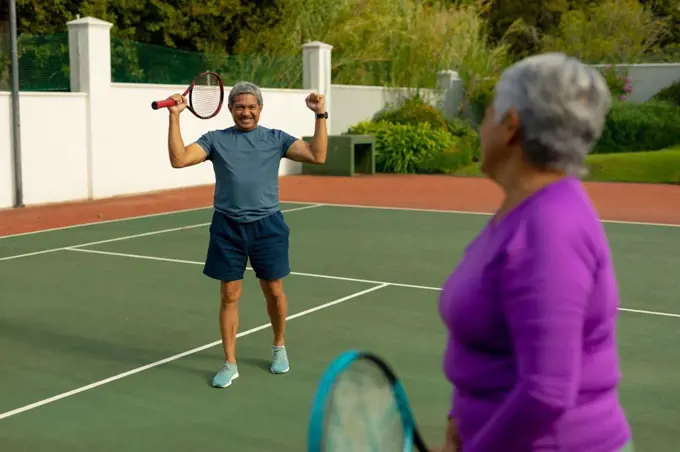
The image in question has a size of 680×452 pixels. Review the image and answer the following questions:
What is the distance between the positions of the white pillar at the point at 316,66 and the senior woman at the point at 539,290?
66.2ft

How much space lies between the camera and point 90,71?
16.0 metres

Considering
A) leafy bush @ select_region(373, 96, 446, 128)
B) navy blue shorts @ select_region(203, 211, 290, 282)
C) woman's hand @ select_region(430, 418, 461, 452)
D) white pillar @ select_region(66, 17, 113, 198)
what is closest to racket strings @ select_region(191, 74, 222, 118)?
navy blue shorts @ select_region(203, 211, 290, 282)

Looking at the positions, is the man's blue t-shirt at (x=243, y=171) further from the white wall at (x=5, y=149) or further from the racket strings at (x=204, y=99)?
the white wall at (x=5, y=149)

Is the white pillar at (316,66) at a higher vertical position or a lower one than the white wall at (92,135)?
higher

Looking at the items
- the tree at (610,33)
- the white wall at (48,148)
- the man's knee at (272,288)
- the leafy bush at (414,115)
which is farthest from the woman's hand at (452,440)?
the tree at (610,33)

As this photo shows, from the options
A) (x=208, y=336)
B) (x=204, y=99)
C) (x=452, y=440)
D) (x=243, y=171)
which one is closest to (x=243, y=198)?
(x=243, y=171)

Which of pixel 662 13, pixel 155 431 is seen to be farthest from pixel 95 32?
pixel 662 13

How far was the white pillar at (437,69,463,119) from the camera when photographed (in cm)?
2628

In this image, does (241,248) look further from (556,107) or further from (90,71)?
(90,71)

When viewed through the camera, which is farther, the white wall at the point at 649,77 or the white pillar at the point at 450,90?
the white wall at the point at 649,77

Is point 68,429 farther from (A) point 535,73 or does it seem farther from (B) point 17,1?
(B) point 17,1

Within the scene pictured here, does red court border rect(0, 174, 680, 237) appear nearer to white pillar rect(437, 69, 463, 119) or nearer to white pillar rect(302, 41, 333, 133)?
white pillar rect(302, 41, 333, 133)

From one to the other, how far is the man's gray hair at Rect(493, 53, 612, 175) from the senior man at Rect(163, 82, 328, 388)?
12.8 feet

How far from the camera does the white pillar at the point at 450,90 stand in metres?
26.3
